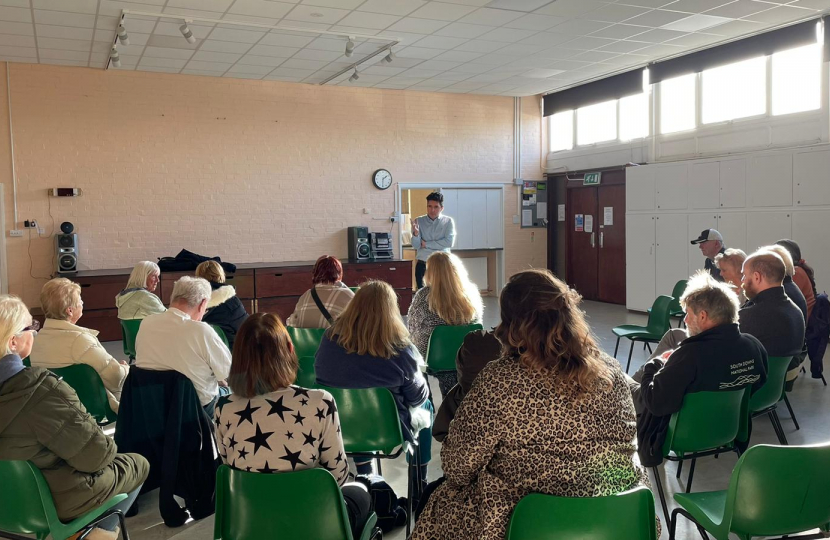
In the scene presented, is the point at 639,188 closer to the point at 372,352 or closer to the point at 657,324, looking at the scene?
the point at 657,324

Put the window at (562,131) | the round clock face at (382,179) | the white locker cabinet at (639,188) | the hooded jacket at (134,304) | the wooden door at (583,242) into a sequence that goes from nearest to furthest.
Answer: the hooded jacket at (134,304) → the white locker cabinet at (639,188) → the round clock face at (382,179) → the wooden door at (583,242) → the window at (562,131)

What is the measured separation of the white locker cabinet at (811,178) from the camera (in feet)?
24.1

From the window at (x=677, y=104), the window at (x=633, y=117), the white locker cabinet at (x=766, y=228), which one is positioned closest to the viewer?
the white locker cabinet at (x=766, y=228)

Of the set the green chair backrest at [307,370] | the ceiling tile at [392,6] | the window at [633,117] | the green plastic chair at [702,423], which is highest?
the ceiling tile at [392,6]

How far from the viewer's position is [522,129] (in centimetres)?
1176

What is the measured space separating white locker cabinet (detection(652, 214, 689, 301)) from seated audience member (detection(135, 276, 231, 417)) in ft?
23.7

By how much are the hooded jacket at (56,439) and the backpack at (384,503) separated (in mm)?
973

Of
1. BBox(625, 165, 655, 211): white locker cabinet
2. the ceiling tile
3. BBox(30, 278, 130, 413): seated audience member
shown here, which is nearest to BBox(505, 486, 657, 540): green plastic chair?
BBox(30, 278, 130, 413): seated audience member

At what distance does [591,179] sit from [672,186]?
198 cm

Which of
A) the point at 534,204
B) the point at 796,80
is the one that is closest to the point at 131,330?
the point at 796,80

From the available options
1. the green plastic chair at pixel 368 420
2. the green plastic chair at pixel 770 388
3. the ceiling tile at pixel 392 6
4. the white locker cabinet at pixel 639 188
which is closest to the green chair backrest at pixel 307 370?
the green plastic chair at pixel 368 420

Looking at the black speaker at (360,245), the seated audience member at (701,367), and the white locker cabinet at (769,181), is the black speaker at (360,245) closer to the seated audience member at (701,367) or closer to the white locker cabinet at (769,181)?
the white locker cabinet at (769,181)

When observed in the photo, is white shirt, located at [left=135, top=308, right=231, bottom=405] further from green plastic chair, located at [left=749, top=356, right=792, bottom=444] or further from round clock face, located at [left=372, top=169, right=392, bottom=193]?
round clock face, located at [left=372, top=169, right=392, bottom=193]

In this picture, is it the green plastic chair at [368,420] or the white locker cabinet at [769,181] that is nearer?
the green plastic chair at [368,420]
